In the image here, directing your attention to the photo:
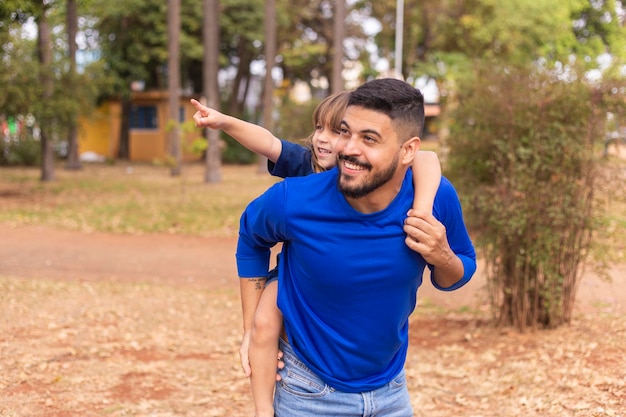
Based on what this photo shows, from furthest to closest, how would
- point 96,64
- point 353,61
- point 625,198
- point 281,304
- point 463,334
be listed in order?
point 353,61, point 96,64, point 463,334, point 625,198, point 281,304

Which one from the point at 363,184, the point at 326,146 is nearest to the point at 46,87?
the point at 326,146

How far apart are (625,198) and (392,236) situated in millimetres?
4785

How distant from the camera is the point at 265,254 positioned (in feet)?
8.38

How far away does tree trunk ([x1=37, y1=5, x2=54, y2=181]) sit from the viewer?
58.7 feet

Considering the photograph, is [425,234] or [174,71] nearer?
[425,234]

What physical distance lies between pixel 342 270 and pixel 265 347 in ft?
1.50

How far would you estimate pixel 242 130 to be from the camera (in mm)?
2746

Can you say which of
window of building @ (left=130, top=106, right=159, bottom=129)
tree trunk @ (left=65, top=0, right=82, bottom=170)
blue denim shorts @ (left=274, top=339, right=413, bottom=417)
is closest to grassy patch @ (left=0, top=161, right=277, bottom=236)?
tree trunk @ (left=65, top=0, right=82, bottom=170)

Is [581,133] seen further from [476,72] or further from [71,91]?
[71,91]

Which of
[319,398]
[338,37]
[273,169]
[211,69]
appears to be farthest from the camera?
[211,69]

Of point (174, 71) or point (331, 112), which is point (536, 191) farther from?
point (174, 71)

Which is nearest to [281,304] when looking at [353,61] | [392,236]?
[392,236]

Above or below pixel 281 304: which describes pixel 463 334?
below

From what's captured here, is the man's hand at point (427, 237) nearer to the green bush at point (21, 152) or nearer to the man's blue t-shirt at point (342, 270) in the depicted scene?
the man's blue t-shirt at point (342, 270)
